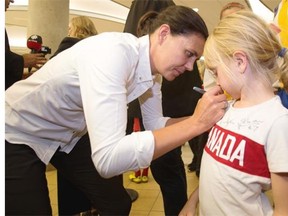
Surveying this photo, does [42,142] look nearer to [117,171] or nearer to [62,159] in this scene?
[62,159]

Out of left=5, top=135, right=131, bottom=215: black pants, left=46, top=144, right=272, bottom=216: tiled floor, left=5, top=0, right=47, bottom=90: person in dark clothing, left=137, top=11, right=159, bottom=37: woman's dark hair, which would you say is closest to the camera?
left=5, top=135, right=131, bottom=215: black pants

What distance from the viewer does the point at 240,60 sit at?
0.86 m

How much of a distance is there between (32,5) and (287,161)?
3173 mm

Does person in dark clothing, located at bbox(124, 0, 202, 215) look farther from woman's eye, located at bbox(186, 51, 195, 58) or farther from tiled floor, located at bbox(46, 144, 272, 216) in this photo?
woman's eye, located at bbox(186, 51, 195, 58)

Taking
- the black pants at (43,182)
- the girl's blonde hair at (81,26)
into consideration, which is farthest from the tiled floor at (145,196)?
the girl's blonde hair at (81,26)

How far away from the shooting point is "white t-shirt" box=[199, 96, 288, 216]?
78 centimetres

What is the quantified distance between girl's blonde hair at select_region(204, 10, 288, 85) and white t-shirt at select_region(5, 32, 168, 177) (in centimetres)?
27

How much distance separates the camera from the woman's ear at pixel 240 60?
847 millimetres

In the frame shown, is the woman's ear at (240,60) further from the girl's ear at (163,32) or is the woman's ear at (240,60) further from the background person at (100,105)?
the girl's ear at (163,32)

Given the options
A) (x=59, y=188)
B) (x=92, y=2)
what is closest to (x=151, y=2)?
(x=59, y=188)

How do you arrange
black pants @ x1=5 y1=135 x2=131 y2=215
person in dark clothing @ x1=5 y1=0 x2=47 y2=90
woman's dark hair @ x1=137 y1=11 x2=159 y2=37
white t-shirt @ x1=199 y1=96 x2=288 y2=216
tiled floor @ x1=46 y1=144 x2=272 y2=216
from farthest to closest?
tiled floor @ x1=46 y1=144 x2=272 y2=216 < person in dark clothing @ x1=5 y1=0 x2=47 y2=90 < woman's dark hair @ x1=137 y1=11 x2=159 y2=37 < black pants @ x1=5 y1=135 x2=131 y2=215 < white t-shirt @ x1=199 y1=96 x2=288 y2=216

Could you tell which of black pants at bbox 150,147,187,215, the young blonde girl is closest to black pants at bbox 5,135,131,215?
black pants at bbox 150,147,187,215

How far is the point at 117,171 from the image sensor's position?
0.85 m

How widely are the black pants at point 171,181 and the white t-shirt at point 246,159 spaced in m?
0.69
